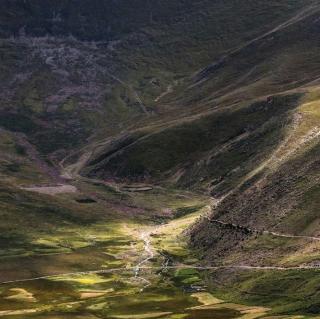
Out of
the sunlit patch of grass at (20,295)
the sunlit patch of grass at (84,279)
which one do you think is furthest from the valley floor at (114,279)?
the sunlit patch of grass at (20,295)

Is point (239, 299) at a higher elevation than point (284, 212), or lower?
lower

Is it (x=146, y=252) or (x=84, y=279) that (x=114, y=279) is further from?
(x=146, y=252)

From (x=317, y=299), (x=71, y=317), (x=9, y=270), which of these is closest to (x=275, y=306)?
(x=317, y=299)

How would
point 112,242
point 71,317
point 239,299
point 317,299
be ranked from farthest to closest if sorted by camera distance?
1. point 112,242
2. point 239,299
3. point 71,317
4. point 317,299

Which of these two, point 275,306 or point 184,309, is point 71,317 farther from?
point 275,306

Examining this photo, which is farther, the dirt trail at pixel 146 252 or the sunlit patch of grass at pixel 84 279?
the dirt trail at pixel 146 252

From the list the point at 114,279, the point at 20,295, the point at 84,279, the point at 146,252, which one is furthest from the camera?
the point at 146,252

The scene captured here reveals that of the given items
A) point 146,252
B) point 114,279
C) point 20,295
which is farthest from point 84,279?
point 146,252

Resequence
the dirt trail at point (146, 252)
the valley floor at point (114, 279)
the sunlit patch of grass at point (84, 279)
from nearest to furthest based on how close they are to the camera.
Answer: the valley floor at point (114, 279)
the sunlit patch of grass at point (84, 279)
the dirt trail at point (146, 252)

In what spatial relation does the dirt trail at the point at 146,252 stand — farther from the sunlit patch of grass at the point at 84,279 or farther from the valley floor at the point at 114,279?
the sunlit patch of grass at the point at 84,279

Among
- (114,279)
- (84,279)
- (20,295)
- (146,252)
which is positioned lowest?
(114,279)

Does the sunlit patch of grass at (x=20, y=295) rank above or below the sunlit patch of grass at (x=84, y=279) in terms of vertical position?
above
